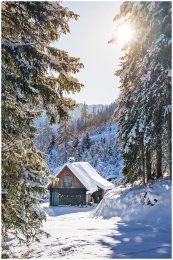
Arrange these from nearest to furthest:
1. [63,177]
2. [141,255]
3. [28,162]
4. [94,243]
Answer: [141,255], [28,162], [94,243], [63,177]

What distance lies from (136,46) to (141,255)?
5.83 metres

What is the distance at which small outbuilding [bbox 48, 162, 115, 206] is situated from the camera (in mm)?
42312

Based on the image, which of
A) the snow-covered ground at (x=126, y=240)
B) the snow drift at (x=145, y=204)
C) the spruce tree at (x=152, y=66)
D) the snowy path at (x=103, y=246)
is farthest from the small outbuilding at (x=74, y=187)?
the snowy path at (x=103, y=246)

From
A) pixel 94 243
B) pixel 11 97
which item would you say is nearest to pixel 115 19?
pixel 11 97

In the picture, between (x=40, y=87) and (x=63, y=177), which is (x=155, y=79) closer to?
(x=40, y=87)

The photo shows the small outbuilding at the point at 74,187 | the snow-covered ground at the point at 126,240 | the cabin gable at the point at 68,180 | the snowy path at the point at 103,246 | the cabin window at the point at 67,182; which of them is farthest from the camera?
the cabin window at the point at 67,182

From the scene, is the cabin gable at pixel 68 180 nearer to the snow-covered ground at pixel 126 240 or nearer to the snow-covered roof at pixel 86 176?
the snow-covered roof at pixel 86 176

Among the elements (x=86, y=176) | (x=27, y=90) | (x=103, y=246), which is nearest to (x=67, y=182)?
(x=86, y=176)

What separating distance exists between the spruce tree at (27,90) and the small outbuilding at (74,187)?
33506mm

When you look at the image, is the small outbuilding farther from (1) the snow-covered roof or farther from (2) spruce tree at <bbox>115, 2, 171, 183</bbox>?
(2) spruce tree at <bbox>115, 2, 171, 183</bbox>

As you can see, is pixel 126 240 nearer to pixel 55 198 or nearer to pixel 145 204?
pixel 145 204

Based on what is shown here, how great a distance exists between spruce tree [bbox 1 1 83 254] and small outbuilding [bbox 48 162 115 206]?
110 feet

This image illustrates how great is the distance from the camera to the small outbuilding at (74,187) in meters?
42.3

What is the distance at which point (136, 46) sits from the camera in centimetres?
1047
